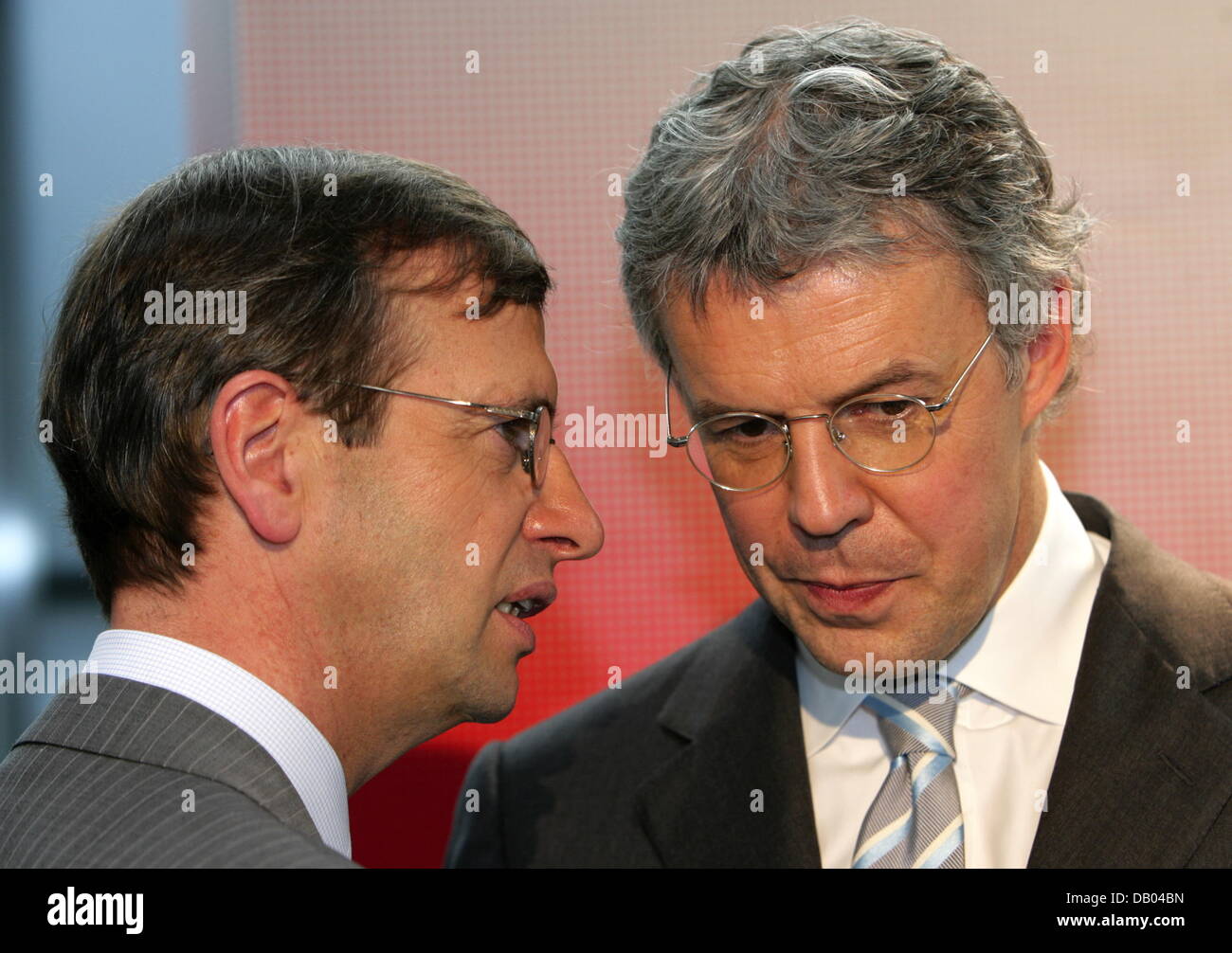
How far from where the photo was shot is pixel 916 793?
1969 mm

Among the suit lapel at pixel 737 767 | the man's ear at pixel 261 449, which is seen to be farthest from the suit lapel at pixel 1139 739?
the man's ear at pixel 261 449

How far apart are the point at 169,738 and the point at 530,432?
68 cm

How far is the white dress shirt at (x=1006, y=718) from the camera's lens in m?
1.93

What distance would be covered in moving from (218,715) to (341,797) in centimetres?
25

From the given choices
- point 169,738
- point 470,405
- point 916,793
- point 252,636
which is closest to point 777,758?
point 916,793

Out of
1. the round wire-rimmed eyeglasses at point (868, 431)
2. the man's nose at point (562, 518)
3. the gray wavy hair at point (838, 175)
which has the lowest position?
the man's nose at point (562, 518)

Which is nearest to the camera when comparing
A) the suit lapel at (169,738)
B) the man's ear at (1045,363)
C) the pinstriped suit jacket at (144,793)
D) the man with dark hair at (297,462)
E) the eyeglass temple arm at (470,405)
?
the pinstriped suit jacket at (144,793)

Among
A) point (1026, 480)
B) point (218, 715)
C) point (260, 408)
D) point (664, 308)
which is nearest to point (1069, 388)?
point (1026, 480)

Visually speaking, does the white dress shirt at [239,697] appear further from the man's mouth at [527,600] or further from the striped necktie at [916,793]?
the striped necktie at [916,793]

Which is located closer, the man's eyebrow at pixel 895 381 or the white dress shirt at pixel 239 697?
the white dress shirt at pixel 239 697

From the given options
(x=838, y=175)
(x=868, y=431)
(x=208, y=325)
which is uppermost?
(x=838, y=175)

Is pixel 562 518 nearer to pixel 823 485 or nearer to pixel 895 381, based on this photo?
pixel 823 485

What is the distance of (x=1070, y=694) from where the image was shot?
1.99m

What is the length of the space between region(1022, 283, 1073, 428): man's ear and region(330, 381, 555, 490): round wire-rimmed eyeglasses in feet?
2.63
